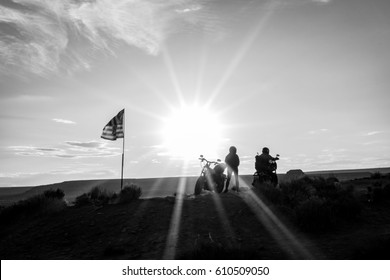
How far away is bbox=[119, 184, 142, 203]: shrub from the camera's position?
55.1 feet

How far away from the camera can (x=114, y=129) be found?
2116 cm

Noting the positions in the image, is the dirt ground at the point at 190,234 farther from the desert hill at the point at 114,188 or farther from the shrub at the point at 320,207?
the desert hill at the point at 114,188

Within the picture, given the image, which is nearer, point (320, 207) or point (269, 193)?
point (320, 207)

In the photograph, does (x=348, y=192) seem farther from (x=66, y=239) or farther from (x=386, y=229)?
(x=66, y=239)

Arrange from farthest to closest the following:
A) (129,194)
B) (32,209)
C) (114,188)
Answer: (114,188) → (129,194) → (32,209)

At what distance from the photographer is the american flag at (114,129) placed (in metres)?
21.1

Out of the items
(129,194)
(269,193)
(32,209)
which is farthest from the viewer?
(129,194)

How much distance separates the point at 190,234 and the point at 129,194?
19.7ft

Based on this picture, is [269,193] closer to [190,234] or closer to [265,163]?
[265,163]

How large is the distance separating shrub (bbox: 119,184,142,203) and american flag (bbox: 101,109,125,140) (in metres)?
3.98

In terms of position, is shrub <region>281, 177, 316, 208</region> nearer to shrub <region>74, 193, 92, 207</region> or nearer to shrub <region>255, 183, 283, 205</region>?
shrub <region>255, 183, 283, 205</region>

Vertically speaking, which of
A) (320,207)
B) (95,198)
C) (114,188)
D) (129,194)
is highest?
(114,188)

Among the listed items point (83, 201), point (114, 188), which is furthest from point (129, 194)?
point (114, 188)

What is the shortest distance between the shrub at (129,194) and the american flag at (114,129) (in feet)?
13.1
